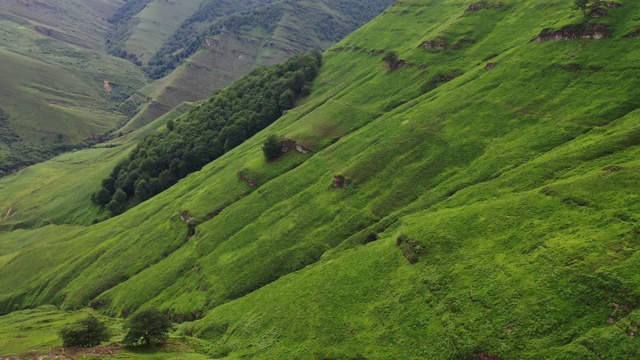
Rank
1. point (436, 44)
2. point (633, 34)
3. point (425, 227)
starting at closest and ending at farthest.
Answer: point (425, 227)
point (633, 34)
point (436, 44)

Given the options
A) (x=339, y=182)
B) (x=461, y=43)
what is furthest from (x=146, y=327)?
(x=461, y=43)

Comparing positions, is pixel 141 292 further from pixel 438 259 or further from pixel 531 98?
pixel 531 98

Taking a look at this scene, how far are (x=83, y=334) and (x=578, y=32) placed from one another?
493 ft

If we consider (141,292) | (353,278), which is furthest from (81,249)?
(353,278)

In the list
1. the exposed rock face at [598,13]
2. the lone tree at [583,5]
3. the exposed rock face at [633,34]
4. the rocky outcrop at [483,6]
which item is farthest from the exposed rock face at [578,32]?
the rocky outcrop at [483,6]

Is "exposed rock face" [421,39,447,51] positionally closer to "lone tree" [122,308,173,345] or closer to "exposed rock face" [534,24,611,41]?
"exposed rock face" [534,24,611,41]

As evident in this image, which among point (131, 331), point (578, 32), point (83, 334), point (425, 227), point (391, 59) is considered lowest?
point (425, 227)

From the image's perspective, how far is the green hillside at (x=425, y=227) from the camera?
5416cm

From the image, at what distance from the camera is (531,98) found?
107 m

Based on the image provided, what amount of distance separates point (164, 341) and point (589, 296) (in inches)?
2968

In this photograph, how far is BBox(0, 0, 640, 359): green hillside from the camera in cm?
5416

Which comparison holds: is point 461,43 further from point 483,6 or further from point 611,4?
point 611,4

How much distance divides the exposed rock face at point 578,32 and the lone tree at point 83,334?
146 m

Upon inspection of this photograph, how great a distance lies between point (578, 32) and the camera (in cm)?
11844
